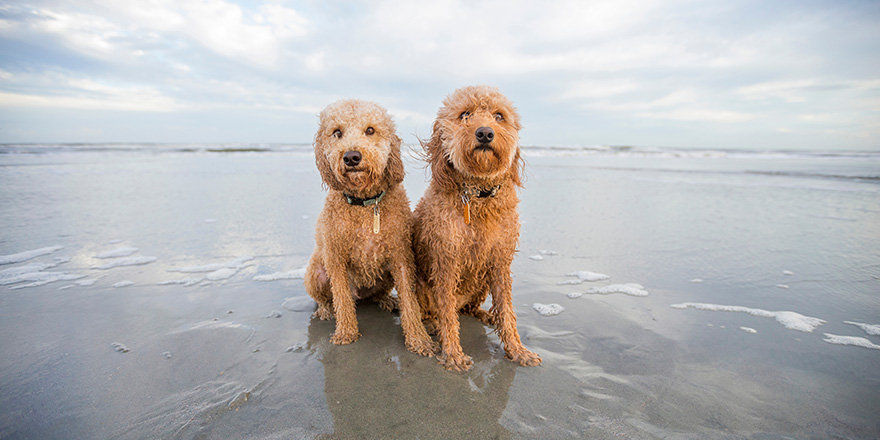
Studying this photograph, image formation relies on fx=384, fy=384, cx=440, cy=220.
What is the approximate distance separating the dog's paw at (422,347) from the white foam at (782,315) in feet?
7.45

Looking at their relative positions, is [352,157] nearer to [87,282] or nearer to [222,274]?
[222,274]

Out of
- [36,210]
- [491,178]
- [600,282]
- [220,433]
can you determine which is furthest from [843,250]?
[36,210]

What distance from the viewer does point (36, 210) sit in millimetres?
6473

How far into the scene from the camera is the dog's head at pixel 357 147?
2586 mm

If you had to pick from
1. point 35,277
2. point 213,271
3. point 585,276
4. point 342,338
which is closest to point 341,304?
point 342,338

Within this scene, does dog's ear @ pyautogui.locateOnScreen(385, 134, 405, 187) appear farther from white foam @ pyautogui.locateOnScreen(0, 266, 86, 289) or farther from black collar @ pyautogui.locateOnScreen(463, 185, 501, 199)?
white foam @ pyautogui.locateOnScreen(0, 266, 86, 289)

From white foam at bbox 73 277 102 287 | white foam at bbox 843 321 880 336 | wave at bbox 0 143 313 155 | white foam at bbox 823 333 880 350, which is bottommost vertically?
white foam at bbox 823 333 880 350

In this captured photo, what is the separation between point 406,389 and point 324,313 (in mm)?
1303

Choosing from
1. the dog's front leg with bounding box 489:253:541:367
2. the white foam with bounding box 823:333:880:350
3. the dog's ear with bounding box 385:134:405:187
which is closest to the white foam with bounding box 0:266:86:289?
the dog's ear with bounding box 385:134:405:187

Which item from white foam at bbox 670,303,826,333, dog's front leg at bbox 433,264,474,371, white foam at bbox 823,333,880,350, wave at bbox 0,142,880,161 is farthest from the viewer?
wave at bbox 0,142,880,161

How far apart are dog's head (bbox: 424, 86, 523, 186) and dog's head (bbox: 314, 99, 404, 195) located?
1.13 ft

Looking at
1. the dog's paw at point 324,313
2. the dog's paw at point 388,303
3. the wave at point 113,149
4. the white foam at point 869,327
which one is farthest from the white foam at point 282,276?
the wave at point 113,149

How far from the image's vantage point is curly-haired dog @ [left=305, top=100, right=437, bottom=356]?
2.76 m

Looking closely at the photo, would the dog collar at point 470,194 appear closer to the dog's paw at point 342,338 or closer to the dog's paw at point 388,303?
the dog's paw at point 342,338
